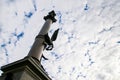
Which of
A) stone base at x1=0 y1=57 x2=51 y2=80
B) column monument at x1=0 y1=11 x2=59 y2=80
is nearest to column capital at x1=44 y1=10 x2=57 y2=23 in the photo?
column monument at x1=0 y1=11 x2=59 y2=80

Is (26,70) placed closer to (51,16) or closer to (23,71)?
(23,71)

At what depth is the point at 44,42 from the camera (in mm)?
16297

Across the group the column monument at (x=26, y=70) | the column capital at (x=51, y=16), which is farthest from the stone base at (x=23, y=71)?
the column capital at (x=51, y=16)

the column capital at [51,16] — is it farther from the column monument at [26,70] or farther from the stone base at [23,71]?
the stone base at [23,71]

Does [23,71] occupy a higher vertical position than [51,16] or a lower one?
lower

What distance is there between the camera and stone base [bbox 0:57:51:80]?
12.1m

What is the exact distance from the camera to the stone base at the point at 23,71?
12.1m

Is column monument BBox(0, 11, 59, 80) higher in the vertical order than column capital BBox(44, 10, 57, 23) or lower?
lower

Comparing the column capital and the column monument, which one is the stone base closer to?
the column monument

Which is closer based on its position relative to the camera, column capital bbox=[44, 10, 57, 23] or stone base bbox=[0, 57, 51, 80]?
stone base bbox=[0, 57, 51, 80]

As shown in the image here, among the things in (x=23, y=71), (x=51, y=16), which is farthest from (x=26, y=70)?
(x=51, y=16)

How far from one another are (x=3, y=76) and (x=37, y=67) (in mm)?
2077

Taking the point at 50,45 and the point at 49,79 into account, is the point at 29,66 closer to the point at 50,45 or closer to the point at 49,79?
the point at 49,79

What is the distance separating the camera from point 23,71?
12062mm
